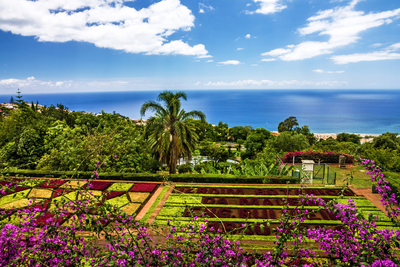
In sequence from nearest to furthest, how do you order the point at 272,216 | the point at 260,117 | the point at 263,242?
the point at 263,242 → the point at 272,216 → the point at 260,117

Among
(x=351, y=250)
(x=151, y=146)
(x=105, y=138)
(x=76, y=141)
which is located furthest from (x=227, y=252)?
(x=76, y=141)

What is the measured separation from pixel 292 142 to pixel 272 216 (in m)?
25.2

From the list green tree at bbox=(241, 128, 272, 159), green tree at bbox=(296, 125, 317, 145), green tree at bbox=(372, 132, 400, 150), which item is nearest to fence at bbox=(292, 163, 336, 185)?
green tree at bbox=(372, 132, 400, 150)

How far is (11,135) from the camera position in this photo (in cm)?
2038

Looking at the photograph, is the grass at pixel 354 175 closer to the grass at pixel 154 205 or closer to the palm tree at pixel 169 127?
the grass at pixel 154 205

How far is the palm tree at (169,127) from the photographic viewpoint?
15609 millimetres

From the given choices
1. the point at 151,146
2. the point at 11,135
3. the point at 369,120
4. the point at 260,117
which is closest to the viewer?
the point at 151,146

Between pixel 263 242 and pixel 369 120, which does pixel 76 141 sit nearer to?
pixel 263 242

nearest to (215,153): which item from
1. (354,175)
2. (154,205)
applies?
(354,175)

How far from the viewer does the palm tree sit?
15609 millimetres

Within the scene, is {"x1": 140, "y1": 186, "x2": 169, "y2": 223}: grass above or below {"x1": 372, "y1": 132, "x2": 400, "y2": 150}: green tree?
below

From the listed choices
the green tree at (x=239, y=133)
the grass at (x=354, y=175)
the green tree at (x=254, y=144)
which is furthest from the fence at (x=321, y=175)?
the green tree at (x=239, y=133)

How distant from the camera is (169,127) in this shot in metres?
16.2

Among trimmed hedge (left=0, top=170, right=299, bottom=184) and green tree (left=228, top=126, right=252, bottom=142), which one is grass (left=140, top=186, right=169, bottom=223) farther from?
green tree (left=228, top=126, right=252, bottom=142)
